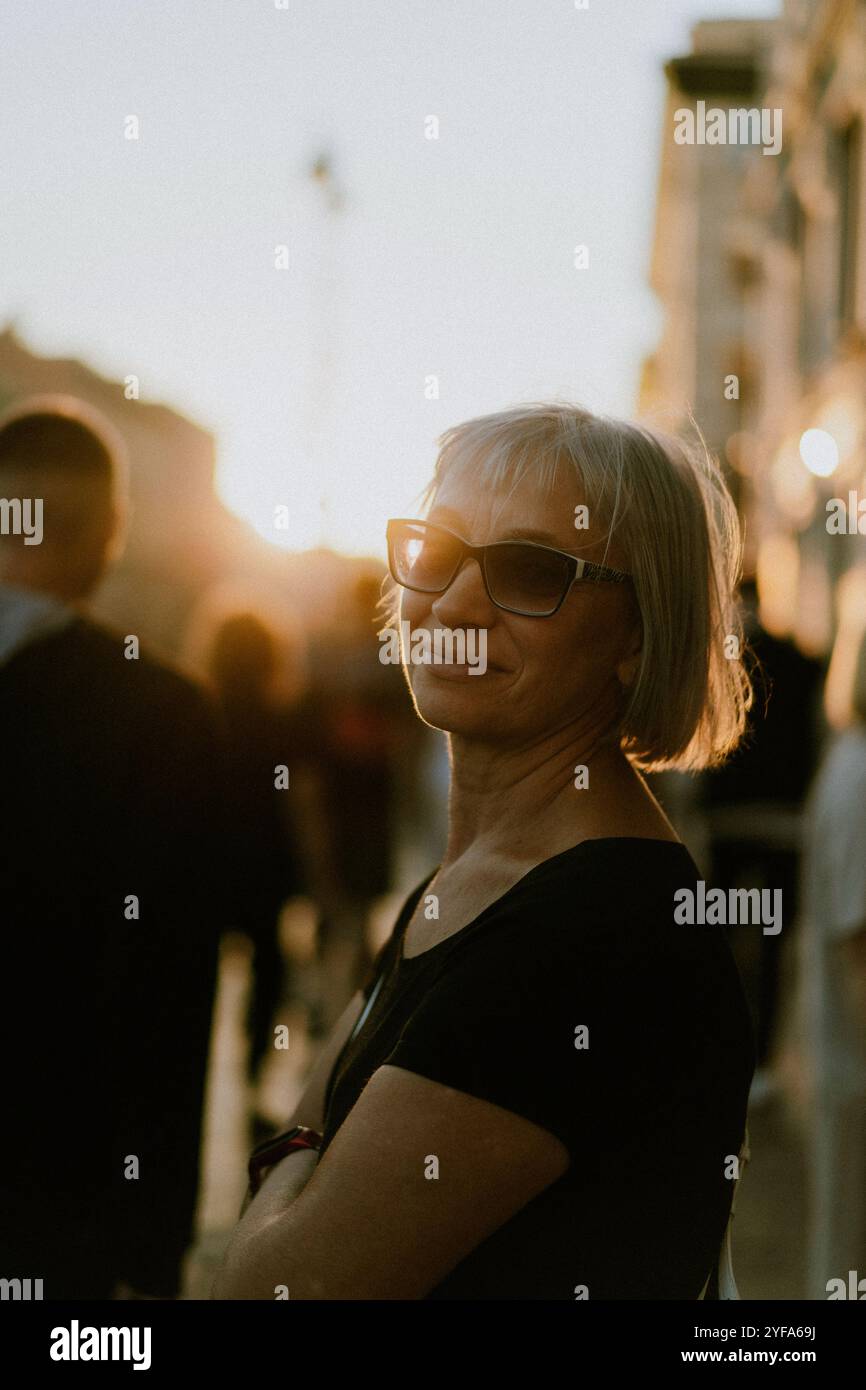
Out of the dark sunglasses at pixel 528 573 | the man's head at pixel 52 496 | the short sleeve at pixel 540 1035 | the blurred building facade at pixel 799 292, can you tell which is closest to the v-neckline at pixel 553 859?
the short sleeve at pixel 540 1035

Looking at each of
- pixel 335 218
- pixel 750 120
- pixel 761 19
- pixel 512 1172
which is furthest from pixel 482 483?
pixel 761 19

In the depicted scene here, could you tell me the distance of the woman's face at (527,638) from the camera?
1.74 m

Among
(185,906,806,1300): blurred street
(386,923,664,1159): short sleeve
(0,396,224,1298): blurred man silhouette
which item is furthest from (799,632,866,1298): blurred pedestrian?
(386,923,664,1159): short sleeve

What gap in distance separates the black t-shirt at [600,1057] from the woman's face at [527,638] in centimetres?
22

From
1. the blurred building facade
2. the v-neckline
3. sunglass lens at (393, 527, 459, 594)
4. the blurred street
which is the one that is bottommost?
the blurred street

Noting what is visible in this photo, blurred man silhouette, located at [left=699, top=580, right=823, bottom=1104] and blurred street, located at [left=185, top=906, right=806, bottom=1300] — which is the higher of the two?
blurred man silhouette, located at [left=699, top=580, right=823, bottom=1104]

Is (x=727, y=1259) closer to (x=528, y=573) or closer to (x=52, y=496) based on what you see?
(x=528, y=573)

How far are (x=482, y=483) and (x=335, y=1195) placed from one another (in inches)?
31.7

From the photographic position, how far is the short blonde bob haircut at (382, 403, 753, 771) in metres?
1.74

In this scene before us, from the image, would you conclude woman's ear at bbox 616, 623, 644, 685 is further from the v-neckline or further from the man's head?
the man's head

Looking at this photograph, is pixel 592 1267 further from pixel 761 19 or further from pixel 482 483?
pixel 761 19

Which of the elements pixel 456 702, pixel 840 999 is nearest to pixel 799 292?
pixel 840 999

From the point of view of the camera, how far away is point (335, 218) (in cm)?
1770

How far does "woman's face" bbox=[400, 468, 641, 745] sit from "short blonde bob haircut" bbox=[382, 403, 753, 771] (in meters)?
0.02
